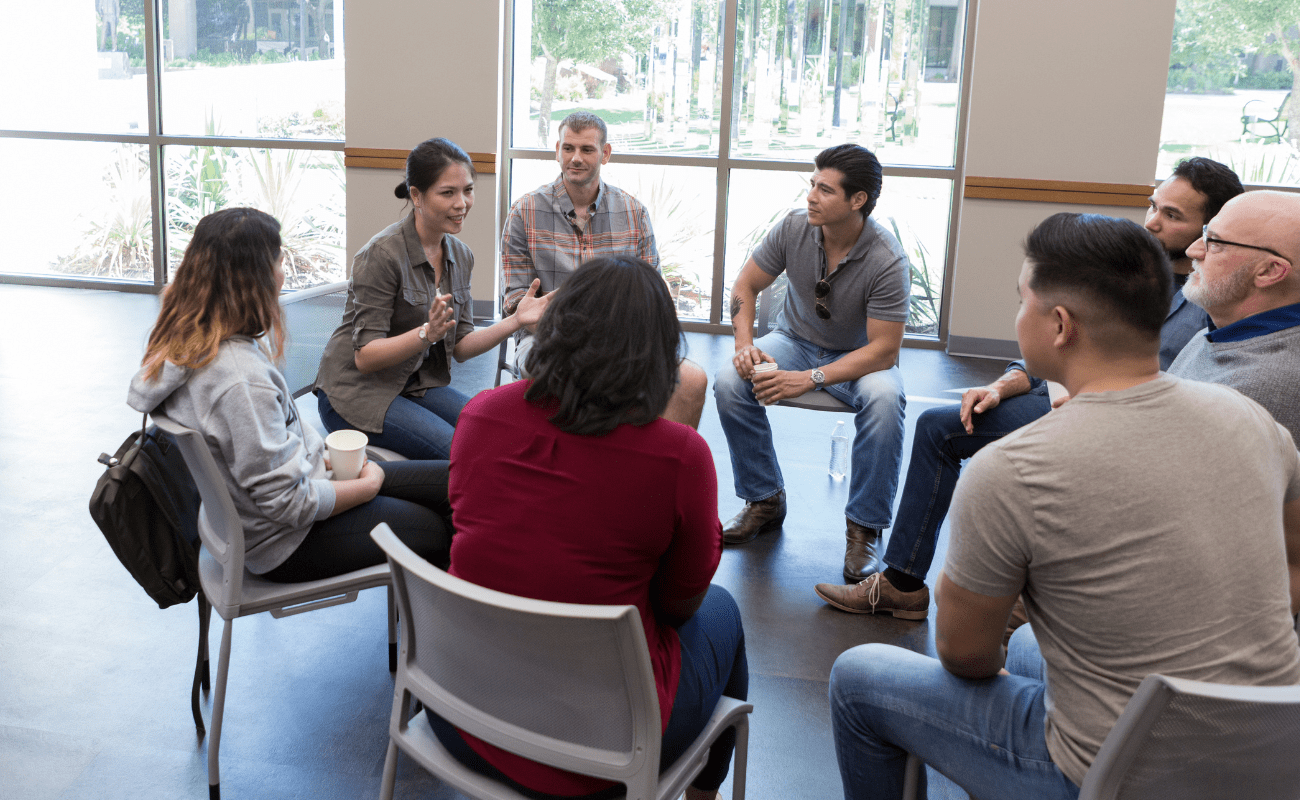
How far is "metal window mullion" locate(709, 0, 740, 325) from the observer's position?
19.4ft

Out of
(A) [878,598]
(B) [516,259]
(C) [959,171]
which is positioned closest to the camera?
(A) [878,598]

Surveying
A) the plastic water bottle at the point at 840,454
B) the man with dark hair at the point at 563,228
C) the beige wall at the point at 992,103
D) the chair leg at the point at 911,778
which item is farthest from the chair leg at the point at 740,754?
the beige wall at the point at 992,103

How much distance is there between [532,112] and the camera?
6.27 m

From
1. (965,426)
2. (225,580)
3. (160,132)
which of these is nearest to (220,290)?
(225,580)

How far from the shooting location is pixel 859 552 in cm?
297

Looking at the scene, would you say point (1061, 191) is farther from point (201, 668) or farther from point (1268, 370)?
point (201, 668)

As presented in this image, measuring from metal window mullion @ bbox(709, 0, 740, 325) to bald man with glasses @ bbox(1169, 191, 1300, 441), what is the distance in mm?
4330

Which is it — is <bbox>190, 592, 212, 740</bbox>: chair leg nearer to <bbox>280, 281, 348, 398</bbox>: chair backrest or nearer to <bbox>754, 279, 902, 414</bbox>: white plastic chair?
<bbox>280, 281, 348, 398</bbox>: chair backrest

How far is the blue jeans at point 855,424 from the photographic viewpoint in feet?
9.87

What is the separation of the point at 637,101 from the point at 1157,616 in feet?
A: 18.0

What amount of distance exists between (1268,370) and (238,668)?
2.34m

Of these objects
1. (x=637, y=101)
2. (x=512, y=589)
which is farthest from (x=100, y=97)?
(x=512, y=589)

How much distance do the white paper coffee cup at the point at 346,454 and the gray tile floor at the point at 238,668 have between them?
22.3 inches

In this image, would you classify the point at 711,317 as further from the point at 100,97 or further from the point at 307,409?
the point at 100,97
